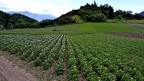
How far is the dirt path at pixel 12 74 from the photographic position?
748 inches

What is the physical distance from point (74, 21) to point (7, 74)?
379ft

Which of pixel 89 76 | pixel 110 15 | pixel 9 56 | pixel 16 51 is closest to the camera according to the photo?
pixel 89 76

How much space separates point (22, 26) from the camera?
138 metres

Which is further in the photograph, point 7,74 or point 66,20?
point 66,20

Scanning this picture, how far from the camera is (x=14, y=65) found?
24.8 m

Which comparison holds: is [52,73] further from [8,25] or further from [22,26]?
[8,25]

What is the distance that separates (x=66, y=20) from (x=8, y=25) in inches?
1358

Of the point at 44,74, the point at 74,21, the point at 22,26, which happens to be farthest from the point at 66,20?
the point at 44,74

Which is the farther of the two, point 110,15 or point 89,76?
point 110,15

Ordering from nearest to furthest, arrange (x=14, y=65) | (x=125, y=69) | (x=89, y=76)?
(x=89, y=76)
(x=125, y=69)
(x=14, y=65)

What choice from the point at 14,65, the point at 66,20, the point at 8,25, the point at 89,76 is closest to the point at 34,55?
the point at 14,65

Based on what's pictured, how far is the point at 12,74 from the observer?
2047 cm

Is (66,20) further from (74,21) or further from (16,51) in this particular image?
(16,51)

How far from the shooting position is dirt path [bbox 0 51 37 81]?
1900 centimetres
